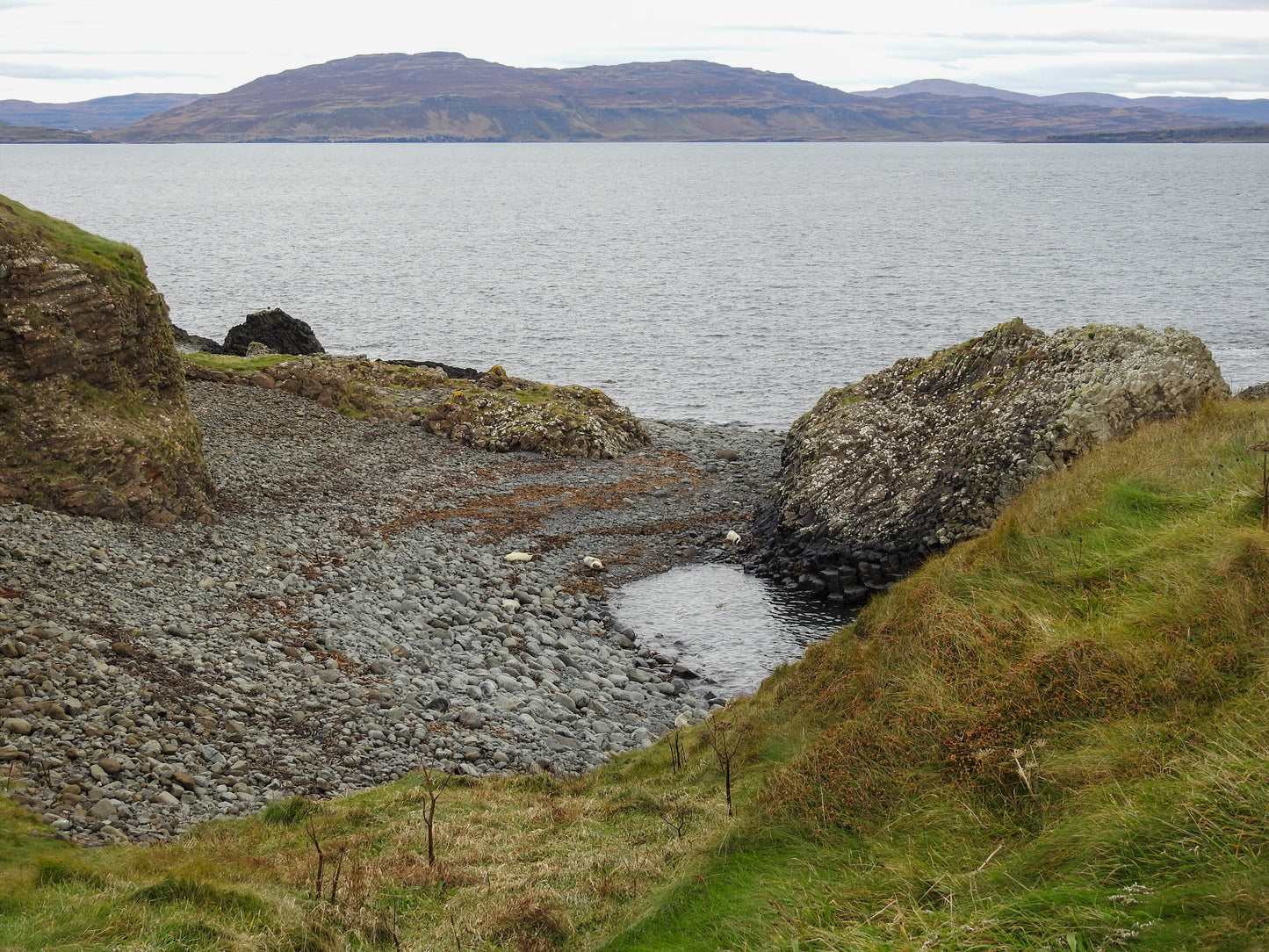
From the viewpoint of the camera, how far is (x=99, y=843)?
1189 centimetres

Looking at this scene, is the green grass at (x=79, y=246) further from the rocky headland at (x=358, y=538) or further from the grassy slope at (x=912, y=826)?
the grassy slope at (x=912, y=826)

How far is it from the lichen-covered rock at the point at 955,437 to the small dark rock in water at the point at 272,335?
1216 inches

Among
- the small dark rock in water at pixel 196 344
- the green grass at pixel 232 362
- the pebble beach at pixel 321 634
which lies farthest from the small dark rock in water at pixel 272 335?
the pebble beach at pixel 321 634

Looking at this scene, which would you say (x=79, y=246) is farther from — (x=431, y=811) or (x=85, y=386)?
(x=431, y=811)

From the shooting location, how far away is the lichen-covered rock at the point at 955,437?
23.7m

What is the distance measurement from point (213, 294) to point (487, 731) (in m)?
76.1

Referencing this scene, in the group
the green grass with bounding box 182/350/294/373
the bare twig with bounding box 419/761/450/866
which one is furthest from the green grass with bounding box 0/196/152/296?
the bare twig with bounding box 419/761/450/866

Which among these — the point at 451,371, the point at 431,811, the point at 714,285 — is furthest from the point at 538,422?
the point at 714,285

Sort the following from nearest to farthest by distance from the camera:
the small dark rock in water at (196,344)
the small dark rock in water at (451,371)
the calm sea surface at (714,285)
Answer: the small dark rock in water at (451,371)
the small dark rock in water at (196,344)
the calm sea surface at (714,285)

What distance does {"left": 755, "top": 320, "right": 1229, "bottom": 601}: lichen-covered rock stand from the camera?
23672 millimetres

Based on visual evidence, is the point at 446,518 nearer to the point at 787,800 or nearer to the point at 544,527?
the point at 544,527

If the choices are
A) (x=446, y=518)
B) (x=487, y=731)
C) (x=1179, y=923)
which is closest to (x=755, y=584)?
(x=446, y=518)

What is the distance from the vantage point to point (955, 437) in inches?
1057

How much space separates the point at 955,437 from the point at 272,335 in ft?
123
